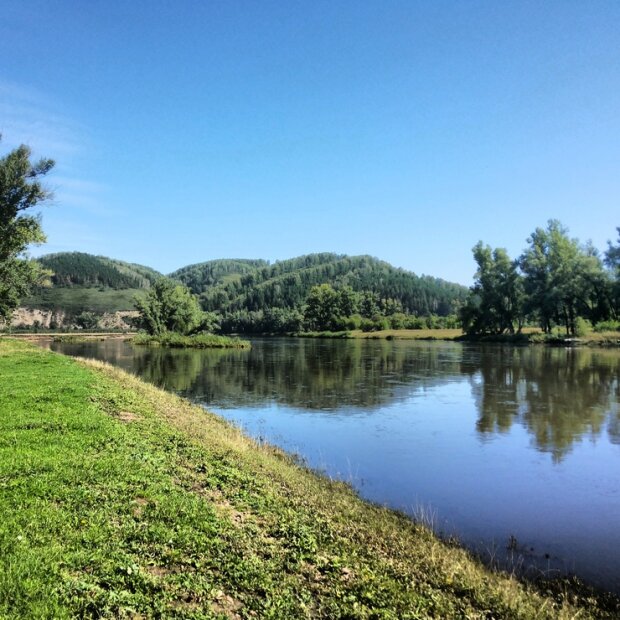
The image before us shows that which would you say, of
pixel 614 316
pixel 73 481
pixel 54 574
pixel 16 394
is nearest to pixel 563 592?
pixel 54 574

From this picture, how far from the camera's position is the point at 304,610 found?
245 inches

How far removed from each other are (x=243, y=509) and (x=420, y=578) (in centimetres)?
345

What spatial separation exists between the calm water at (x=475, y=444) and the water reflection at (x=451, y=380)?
0.12 meters

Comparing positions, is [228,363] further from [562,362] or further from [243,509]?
[243,509]

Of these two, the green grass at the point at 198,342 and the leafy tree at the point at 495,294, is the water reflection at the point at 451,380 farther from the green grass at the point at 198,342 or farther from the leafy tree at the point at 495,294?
the leafy tree at the point at 495,294

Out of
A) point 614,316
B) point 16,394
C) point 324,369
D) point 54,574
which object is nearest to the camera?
point 54,574

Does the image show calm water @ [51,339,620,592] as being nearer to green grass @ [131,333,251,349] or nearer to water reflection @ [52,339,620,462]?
water reflection @ [52,339,620,462]

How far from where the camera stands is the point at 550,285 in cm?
9038

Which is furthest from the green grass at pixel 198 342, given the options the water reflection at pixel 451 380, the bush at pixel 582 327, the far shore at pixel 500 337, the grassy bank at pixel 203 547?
the grassy bank at pixel 203 547

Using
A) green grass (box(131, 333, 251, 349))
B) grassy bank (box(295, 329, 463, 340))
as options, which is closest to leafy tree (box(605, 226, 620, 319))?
grassy bank (box(295, 329, 463, 340))

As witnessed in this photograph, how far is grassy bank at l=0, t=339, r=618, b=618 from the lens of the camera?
6.02 metres

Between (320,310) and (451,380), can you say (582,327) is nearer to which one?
(451,380)

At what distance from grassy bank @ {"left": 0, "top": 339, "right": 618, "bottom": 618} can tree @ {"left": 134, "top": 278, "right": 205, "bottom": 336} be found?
327ft

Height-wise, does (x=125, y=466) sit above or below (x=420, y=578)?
above
